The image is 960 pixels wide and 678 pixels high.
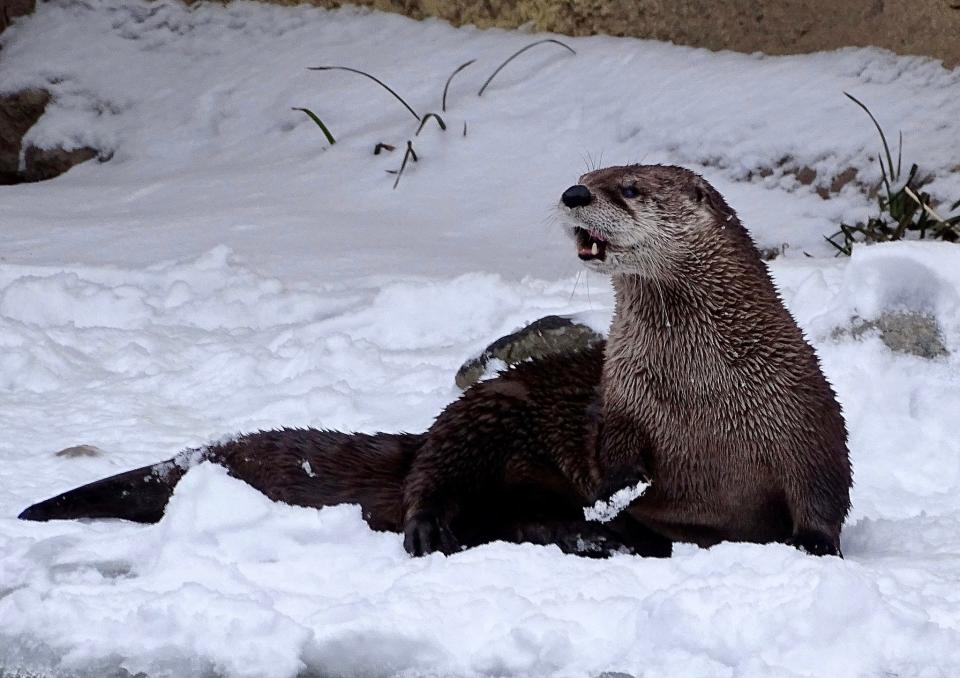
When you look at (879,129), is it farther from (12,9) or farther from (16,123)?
(12,9)

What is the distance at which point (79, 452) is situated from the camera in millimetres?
3133

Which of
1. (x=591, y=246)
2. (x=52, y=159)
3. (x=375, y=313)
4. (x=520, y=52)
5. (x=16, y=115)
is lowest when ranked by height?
(x=52, y=159)

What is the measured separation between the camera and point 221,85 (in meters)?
6.82

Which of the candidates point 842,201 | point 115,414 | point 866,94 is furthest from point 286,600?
point 866,94

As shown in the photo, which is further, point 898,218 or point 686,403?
point 898,218

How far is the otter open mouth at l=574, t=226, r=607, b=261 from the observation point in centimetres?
269

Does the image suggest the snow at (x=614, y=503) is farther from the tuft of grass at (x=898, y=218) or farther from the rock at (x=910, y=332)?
the tuft of grass at (x=898, y=218)

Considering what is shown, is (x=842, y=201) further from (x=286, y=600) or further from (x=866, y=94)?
(x=286, y=600)

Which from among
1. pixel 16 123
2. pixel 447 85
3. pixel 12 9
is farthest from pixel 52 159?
pixel 447 85

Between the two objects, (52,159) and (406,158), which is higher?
(406,158)

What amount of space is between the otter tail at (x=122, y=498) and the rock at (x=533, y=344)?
0.93m

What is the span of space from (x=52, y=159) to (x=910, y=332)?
456cm

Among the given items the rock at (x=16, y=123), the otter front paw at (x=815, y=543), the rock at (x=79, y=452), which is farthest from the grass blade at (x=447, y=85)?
the otter front paw at (x=815, y=543)

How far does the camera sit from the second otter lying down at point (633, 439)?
→ 8.50 feet
